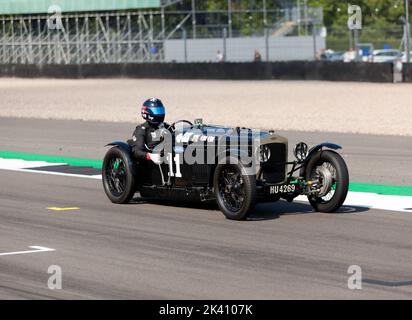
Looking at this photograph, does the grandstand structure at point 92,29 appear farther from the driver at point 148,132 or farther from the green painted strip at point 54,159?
the driver at point 148,132

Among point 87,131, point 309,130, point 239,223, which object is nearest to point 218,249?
point 239,223

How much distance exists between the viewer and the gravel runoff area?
2498 cm

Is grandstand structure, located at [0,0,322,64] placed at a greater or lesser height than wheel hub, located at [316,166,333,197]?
greater

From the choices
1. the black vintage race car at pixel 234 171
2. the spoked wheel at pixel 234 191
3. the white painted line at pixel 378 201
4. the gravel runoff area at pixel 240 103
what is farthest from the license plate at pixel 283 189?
the gravel runoff area at pixel 240 103

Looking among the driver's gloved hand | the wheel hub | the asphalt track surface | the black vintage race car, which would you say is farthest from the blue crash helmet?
the wheel hub

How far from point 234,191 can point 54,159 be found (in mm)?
7911

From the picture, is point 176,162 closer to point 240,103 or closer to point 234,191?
point 234,191

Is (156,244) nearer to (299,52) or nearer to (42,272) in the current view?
(42,272)

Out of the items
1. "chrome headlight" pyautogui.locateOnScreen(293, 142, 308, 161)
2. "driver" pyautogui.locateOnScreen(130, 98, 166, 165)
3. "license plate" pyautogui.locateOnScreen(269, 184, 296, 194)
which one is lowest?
"license plate" pyautogui.locateOnScreen(269, 184, 296, 194)

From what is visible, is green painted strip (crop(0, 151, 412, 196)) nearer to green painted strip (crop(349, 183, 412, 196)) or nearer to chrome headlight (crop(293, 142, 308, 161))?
Answer: green painted strip (crop(349, 183, 412, 196))

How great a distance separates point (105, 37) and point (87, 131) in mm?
38573

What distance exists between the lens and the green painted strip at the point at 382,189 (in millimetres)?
13891

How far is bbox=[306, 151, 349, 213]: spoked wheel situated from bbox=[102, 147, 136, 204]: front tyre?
7.39 ft

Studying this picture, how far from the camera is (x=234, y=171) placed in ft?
37.9
